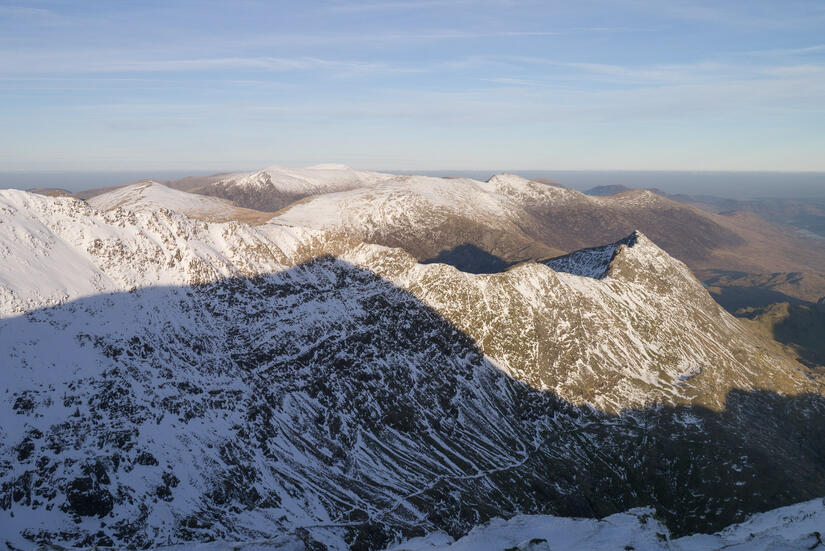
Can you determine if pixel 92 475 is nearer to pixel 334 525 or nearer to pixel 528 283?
pixel 334 525

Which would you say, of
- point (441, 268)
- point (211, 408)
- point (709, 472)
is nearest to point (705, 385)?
point (709, 472)

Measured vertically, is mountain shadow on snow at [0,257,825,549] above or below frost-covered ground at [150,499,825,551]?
below

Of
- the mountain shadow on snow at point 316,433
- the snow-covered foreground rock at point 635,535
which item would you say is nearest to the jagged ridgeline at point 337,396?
the mountain shadow on snow at point 316,433

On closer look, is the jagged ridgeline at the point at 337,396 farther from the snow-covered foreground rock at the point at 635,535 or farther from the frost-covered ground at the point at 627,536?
the snow-covered foreground rock at the point at 635,535

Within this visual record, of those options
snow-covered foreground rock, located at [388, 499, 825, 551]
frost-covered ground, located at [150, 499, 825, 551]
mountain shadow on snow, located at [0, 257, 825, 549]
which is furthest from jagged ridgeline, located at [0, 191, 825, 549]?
snow-covered foreground rock, located at [388, 499, 825, 551]

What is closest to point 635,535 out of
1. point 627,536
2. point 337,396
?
point 627,536

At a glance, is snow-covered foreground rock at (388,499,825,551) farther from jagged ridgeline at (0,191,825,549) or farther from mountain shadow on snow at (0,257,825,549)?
jagged ridgeline at (0,191,825,549)
